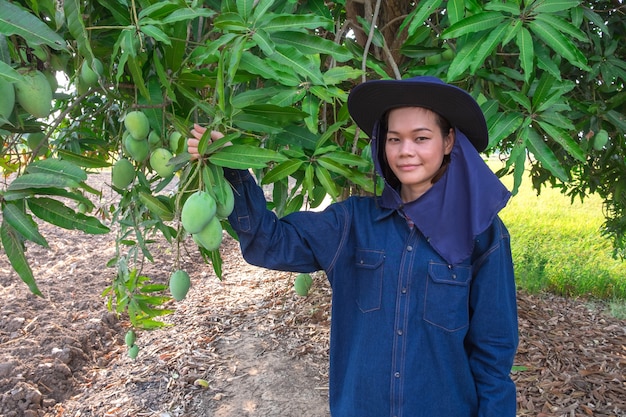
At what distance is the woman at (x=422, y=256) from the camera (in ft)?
4.13

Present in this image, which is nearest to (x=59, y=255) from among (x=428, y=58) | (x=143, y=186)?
(x=143, y=186)

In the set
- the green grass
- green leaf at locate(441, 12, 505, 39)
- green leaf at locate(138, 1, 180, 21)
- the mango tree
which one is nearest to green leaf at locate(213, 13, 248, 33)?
the mango tree

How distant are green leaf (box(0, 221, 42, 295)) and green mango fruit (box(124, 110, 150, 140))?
321 mm

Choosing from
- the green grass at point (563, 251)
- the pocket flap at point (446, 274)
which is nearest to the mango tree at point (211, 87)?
the pocket flap at point (446, 274)

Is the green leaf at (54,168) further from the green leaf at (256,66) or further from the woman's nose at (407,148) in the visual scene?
the woman's nose at (407,148)

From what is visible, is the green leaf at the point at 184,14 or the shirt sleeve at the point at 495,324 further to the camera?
the shirt sleeve at the point at 495,324

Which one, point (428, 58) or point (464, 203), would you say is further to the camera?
point (428, 58)

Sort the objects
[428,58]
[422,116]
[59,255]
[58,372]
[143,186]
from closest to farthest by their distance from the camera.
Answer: [422,116] < [143,186] < [428,58] < [58,372] < [59,255]

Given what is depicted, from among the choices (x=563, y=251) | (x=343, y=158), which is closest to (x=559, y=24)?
(x=343, y=158)

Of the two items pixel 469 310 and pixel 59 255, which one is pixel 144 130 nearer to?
pixel 469 310

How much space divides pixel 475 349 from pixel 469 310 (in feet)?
0.33

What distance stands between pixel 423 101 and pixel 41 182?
856 millimetres

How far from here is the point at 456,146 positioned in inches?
50.7

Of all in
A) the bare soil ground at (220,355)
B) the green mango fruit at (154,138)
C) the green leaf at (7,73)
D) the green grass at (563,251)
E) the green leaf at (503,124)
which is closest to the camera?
the green leaf at (7,73)
